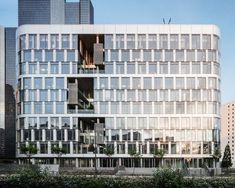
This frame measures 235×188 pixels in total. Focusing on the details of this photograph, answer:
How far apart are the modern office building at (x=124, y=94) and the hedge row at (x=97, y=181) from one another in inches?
2514

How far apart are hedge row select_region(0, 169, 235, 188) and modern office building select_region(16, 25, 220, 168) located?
2514 inches

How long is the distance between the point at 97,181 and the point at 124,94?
217 ft

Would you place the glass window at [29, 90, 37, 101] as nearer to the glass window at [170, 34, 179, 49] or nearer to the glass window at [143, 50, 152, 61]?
the glass window at [143, 50, 152, 61]

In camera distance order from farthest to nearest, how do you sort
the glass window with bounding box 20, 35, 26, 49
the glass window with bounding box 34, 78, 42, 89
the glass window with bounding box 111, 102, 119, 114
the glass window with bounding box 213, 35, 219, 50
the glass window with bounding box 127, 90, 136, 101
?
the glass window with bounding box 213, 35, 219, 50, the glass window with bounding box 20, 35, 26, 49, the glass window with bounding box 34, 78, 42, 89, the glass window with bounding box 127, 90, 136, 101, the glass window with bounding box 111, 102, 119, 114

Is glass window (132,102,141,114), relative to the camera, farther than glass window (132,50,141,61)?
No

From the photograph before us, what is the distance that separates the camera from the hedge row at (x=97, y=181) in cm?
3344

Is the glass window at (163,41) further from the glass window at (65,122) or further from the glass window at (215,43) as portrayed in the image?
the glass window at (65,122)

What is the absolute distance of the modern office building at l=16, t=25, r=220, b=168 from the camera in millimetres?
99812

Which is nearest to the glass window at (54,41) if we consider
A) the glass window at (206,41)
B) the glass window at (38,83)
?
the glass window at (38,83)

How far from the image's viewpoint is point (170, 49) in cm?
10106

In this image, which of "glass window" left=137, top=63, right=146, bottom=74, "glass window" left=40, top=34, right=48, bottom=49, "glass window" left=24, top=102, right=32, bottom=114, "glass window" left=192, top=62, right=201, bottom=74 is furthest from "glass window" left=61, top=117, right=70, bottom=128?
"glass window" left=192, top=62, right=201, bottom=74

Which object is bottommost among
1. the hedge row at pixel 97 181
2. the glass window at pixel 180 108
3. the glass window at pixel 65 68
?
the hedge row at pixel 97 181

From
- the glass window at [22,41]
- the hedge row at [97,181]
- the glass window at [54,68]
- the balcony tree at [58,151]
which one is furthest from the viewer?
the glass window at [22,41]

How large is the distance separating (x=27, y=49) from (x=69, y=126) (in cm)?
1969
